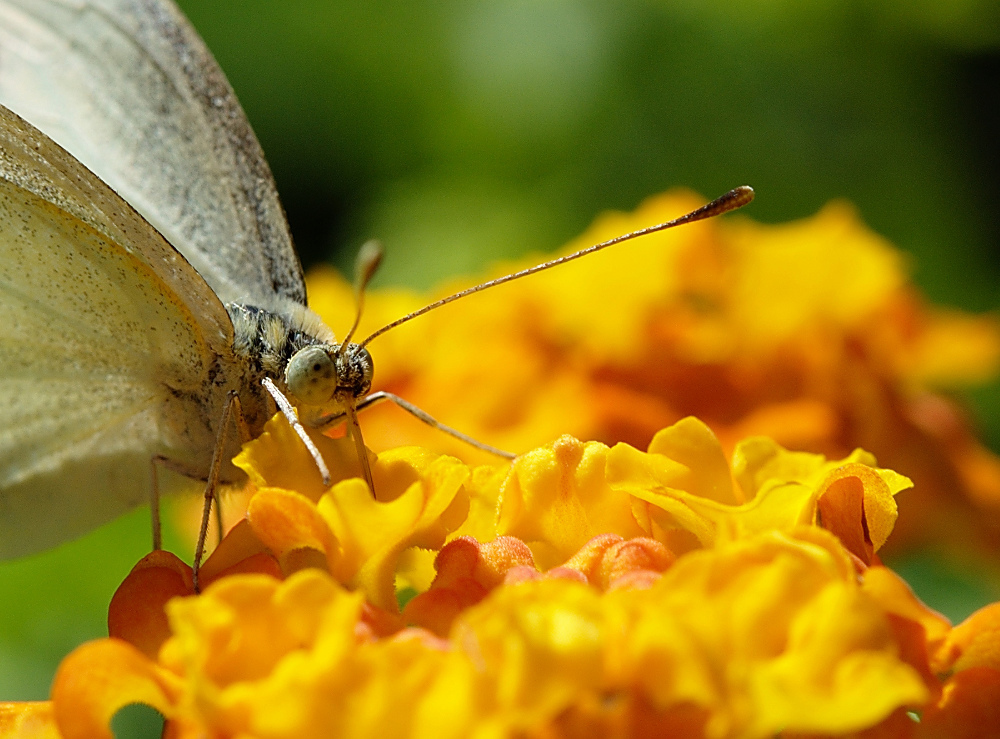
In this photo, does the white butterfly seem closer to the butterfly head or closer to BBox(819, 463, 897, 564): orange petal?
the butterfly head

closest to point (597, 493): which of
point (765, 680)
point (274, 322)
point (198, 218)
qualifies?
point (765, 680)

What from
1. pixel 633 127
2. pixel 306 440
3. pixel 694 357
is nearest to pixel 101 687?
pixel 306 440

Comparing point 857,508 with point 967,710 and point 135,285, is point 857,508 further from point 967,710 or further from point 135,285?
point 135,285

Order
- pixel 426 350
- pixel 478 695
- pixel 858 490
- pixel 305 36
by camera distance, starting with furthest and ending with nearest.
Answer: pixel 305 36 < pixel 426 350 < pixel 858 490 < pixel 478 695

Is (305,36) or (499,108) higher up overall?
(305,36)

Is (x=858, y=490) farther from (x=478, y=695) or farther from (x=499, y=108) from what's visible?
(x=499, y=108)

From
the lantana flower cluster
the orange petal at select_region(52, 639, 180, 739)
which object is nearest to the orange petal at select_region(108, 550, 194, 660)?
the lantana flower cluster

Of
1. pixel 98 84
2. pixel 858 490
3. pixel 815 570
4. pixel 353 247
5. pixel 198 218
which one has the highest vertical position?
pixel 98 84
